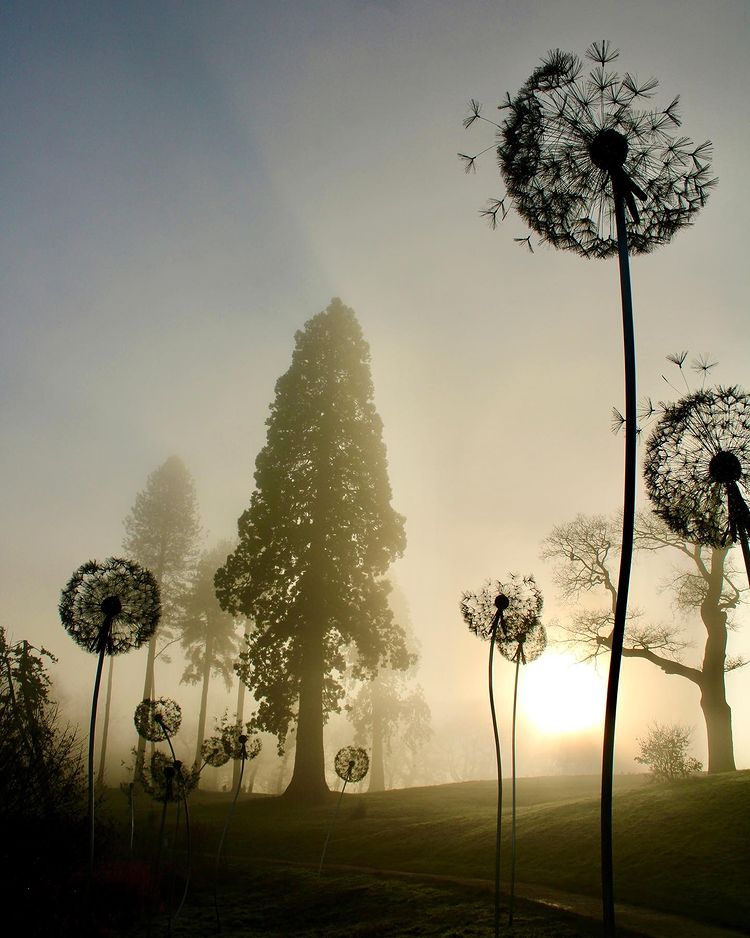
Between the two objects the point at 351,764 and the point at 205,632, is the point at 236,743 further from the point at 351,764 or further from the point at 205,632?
the point at 205,632

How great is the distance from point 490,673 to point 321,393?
64.1 feet

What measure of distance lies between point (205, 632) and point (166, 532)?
8.05 metres

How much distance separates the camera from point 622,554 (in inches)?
337

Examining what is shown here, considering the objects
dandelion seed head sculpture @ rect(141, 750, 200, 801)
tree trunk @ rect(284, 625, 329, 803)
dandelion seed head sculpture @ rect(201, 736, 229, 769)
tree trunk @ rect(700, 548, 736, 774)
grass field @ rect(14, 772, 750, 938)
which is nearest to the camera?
grass field @ rect(14, 772, 750, 938)

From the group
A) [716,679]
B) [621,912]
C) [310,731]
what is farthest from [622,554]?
[716,679]

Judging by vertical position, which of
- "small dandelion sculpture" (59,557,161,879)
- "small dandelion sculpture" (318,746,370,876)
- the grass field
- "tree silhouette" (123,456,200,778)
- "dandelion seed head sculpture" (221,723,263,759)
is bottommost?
the grass field

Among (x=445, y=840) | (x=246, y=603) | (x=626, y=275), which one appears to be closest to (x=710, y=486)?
(x=626, y=275)

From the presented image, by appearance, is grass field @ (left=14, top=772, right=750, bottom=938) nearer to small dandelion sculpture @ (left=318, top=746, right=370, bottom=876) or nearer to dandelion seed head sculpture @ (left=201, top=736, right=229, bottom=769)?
small dandelion sculpture @ (left=318, top=746, right=370, bottom=876)

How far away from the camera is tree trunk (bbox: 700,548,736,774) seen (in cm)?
2397

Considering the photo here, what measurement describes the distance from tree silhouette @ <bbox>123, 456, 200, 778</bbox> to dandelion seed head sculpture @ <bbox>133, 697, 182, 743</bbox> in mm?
24549

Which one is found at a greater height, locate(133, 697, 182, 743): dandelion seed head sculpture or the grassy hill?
locate(133, 697, 182, 743): dandelion seed head sculpture

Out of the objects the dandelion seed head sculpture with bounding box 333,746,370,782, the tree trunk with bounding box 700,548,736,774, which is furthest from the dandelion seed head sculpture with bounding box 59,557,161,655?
the tree trunk with bounding box 700,548,736,774

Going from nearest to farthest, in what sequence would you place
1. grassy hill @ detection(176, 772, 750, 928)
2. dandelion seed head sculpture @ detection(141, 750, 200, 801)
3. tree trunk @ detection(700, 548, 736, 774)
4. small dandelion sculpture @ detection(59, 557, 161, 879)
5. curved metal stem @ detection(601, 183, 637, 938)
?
curved metal stem @ detection(601, 183, 637, 938), grassy hill @ detection(176, 772, 750, 928), dandelion seed head sculpture @ detection(141, 750, 200, 801), small dandelion sculpture @ detection(59, 557, 161, 879), tree trunk @ detection(700, 548, 736, 774)

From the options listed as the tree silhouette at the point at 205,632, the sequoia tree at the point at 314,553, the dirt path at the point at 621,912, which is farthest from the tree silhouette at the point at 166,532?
A: the dirt path at the point at 621,912
